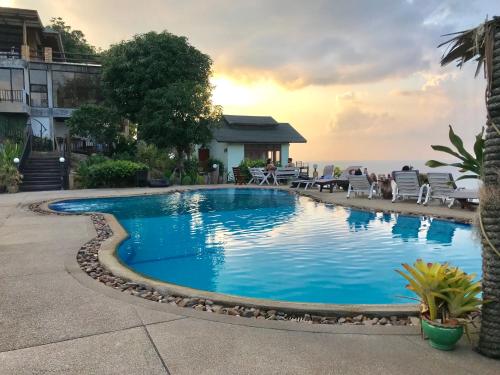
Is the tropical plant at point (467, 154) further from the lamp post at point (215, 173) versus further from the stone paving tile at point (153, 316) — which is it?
the lamp post at point (215, 173)

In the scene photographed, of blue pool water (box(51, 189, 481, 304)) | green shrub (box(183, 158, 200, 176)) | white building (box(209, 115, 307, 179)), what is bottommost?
blue pool water (box(51, 189, 481, 304))

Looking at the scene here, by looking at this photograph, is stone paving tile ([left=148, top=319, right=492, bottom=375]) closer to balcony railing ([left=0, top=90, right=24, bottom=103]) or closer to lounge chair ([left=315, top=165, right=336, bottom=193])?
lounge chair ([left=315, top=165, right=336, bottom=193])

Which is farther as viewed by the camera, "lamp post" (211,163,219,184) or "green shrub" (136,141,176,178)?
"lamp post" (211,163,219,184)

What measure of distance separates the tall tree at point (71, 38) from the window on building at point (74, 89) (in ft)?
40.7

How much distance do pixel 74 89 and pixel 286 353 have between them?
1143 inches

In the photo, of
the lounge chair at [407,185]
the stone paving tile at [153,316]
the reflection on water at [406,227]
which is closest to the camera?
the stone paving tile at [153,316]

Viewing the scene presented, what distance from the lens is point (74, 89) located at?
27.7m

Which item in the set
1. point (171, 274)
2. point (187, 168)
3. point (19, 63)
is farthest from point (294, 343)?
point (19, 63)

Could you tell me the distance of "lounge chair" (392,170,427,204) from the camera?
1286 cm

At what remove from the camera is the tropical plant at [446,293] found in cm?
295

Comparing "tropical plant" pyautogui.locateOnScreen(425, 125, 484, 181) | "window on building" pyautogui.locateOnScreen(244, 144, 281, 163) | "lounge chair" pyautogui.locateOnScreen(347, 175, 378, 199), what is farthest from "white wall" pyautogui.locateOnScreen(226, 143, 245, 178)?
"tropical plant" pyautogui.locateOnScreen(425, 125, 484, 181)

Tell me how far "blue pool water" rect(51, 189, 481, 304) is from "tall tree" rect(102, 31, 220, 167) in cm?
879

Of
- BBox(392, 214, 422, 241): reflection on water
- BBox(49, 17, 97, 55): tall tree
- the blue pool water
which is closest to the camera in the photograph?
the blue pool water

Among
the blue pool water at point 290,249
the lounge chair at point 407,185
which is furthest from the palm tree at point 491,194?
the lounge chair at point 407,185
